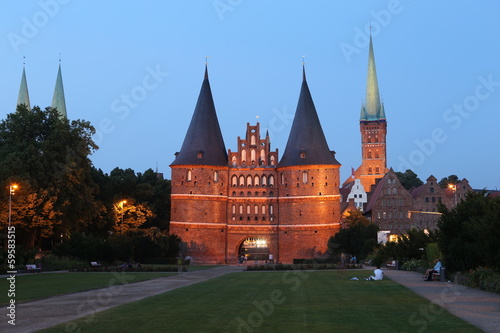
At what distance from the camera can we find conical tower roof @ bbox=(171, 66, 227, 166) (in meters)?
91.4

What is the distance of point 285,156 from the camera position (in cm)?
9325

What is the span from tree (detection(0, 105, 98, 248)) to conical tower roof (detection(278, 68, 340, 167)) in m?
32.7


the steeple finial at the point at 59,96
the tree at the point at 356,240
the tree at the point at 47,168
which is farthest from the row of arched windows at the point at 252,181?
the steeple finial at the point at 59,96

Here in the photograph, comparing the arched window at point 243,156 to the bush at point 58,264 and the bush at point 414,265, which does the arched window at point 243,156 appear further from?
the bush at point 414,265

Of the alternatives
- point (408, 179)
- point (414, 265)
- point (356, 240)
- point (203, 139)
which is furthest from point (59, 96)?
point (414, 265)

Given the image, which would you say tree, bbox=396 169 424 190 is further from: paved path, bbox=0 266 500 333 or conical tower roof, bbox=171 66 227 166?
paved path, bbox=0 266 500 333

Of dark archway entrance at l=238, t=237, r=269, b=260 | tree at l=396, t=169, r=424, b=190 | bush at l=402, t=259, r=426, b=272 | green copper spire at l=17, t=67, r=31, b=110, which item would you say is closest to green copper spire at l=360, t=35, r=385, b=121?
tree at l=396, t=169, r=424, b=190

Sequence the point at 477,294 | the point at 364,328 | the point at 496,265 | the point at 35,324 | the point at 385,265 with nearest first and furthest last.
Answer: the point at 364,328 → the point at 35,324 → the point at 477,294 → the point at 496,265 → the point at 385,265

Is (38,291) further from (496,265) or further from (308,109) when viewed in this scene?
(308,109)

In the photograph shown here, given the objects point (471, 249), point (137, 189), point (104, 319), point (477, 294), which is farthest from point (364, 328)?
point (137, 189)

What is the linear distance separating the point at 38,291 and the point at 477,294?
16502 mm

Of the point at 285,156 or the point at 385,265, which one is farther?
the point at 285,156

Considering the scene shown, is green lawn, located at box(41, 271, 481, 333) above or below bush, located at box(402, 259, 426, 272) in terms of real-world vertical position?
above

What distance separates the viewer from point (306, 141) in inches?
3600
